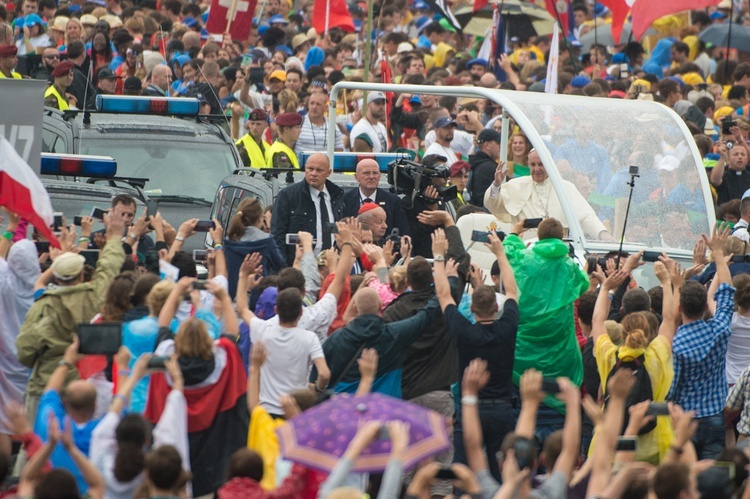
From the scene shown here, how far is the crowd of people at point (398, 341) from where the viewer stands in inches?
269

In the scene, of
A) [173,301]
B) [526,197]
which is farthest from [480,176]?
[173,301]

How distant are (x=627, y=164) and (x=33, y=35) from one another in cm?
1044

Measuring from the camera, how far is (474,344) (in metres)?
8.98

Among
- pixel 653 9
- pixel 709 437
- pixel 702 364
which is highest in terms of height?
pixel 653 9

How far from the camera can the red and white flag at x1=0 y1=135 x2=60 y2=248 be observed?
9320mm

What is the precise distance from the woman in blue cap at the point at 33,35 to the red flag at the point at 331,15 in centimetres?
377

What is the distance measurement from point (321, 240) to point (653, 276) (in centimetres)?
259

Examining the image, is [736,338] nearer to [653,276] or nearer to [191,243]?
[653,276]

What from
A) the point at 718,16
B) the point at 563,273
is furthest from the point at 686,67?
the point at 563,273

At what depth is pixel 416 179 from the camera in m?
12.1

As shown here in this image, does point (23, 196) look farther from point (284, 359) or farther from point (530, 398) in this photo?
point (530, 398)

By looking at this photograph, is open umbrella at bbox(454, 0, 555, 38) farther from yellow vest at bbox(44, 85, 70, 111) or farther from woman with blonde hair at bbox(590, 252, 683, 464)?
woman with blonde hair at bbox(590, 252, 683, 464)

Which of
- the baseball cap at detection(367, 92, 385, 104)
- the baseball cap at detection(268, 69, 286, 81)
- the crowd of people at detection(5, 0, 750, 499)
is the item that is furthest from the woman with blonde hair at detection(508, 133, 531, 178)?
the baseball cap at detection(268, 69, 286, 81)

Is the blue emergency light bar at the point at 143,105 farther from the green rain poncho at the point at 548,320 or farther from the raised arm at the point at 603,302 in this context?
the raised arm at the point at 603,302
